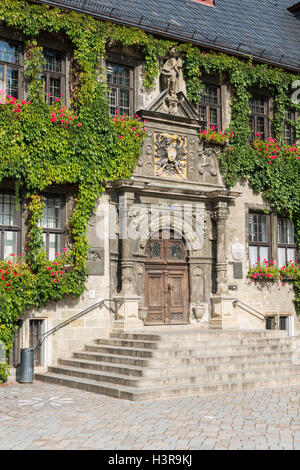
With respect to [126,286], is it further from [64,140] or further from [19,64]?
[19,64]

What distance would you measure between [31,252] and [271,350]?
18.9ft

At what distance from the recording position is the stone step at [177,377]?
1054 centimetres

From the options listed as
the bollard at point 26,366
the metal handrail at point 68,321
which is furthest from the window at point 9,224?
the bollard at point 26,366

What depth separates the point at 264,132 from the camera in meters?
17.8

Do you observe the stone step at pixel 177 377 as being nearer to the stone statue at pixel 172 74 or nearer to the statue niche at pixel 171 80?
the statue niche at pixel 171 80

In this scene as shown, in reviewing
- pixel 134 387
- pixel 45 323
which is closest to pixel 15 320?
pixel 45 323

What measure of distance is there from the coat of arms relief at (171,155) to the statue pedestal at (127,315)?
3375mm

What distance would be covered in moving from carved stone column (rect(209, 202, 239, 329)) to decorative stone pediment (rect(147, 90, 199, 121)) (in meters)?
2.56

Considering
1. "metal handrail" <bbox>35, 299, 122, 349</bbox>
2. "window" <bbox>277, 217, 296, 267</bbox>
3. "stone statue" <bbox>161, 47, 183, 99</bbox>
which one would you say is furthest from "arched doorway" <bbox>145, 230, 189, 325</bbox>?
"stone statue" <bbox>161, 47, 183, 99</bbox>

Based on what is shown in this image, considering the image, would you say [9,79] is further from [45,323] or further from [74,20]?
[45,323]

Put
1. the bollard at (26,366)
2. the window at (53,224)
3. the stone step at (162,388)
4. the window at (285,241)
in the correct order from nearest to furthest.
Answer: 1. the stone step at (162,388)
2. the bollard at (26,366)
3. the window at (53,224)
4. the window at (285,241)

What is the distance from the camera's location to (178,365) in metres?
11.4

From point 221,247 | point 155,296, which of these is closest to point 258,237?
point 221,247

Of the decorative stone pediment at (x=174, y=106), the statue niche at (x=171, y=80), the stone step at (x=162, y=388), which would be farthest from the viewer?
the statue niche at (x=171, y=80)
